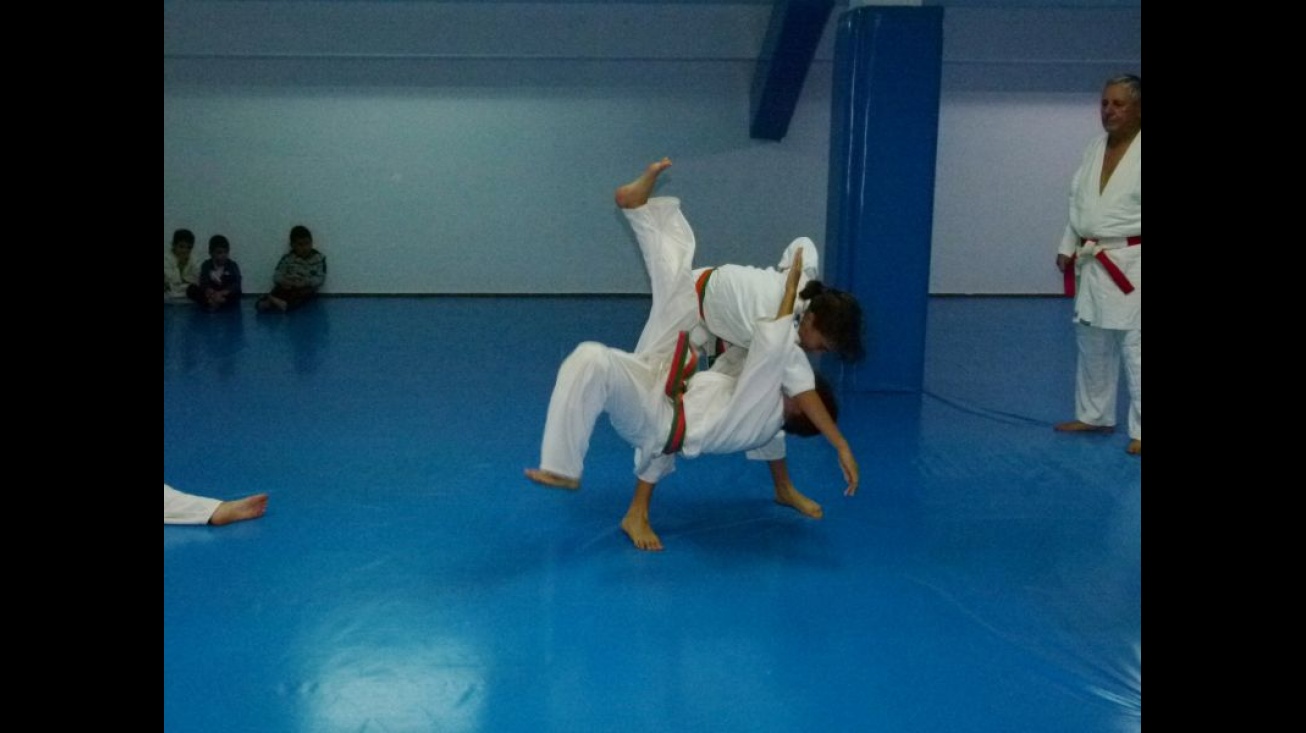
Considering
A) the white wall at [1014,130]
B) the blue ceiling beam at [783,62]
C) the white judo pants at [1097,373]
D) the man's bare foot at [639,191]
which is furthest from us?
the white wall at [1014,130]

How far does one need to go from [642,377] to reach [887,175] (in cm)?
269

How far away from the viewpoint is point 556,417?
10.3 ft

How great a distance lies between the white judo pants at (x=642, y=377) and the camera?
313 cm

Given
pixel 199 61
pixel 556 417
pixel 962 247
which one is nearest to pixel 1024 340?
pixel 962 247

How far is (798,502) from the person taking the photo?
368 cm

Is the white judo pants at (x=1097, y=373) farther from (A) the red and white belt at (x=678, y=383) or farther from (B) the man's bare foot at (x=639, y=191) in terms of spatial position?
(B) the man's bare foot at (x=639, y=191)

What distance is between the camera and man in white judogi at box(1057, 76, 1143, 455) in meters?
4.48

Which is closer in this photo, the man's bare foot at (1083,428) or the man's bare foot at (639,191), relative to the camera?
the man's bare foot at (639,191)

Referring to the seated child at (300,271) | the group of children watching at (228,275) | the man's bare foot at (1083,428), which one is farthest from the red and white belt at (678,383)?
the seated child at (300,271)

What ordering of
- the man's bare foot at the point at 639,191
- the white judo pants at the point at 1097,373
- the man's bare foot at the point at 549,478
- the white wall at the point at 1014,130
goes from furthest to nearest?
the white wall at the point at 1014,130, the white judo pants at the point at 1097,373, the man's bare foot at the point at 639,191, the man's bare foot at the point at 549,478

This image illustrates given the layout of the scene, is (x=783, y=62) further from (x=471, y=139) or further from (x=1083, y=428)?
(x=1083, y=428)

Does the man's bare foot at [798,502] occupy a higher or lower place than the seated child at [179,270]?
lower
